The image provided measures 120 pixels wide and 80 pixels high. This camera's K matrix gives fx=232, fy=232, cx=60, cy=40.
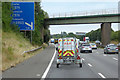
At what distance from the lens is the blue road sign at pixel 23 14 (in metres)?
33.1

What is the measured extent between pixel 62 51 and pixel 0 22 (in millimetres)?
22065

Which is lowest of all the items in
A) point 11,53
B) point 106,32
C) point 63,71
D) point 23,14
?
point 63,71

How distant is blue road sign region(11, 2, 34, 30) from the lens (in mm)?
33062

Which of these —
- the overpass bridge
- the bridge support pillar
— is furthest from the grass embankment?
the bridge support pillar

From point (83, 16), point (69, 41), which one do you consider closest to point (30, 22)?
point (69, 41)

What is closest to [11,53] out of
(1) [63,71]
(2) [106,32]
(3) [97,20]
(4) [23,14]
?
(1) [63,71]

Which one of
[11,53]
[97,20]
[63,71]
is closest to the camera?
[63,71]

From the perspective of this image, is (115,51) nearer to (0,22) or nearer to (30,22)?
(30,22)

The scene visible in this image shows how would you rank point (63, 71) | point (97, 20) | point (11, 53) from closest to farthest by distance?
point (63, 71)
point (11, 53)
point (97, 20)

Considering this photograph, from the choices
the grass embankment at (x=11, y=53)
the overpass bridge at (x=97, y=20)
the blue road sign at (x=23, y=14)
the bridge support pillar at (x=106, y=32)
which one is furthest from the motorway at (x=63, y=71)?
the bridge support pillar at (x=106, y=32)

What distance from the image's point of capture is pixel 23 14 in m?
33.5

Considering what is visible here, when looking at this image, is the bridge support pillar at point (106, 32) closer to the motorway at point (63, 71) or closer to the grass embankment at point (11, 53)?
the grass embankment at point (11, 53)

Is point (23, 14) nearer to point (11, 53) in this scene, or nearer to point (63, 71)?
point (11, 53)

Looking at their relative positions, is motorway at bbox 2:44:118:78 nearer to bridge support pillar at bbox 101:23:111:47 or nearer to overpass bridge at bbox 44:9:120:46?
overpass bridge at bbox 44:9:120:46
